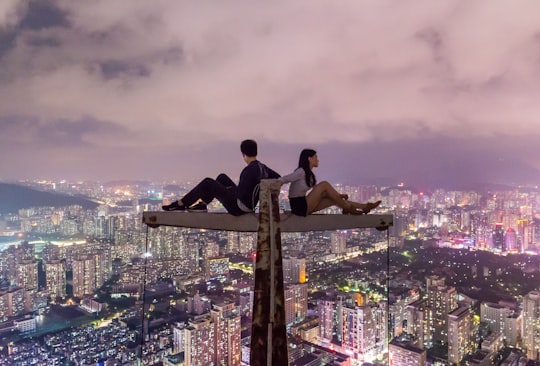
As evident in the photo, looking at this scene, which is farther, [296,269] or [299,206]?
[296,269]

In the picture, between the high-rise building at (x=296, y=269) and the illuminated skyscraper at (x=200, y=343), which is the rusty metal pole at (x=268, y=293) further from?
the high-rise building at (x=296, y=269)

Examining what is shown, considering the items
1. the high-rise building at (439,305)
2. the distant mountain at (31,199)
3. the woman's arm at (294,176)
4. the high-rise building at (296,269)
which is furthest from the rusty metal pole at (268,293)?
the distant mountain at (31,199)

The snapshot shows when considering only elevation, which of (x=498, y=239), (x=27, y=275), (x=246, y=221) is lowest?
(x=27, y=275)

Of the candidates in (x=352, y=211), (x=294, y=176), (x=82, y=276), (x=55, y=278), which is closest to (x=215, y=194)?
(x=294, y=176)

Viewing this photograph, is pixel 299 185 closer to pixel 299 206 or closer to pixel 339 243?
pixel 299 206

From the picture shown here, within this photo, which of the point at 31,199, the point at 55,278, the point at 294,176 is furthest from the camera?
the point at 31,199

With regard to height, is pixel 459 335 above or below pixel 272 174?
below

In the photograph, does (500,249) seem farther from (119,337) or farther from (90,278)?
(90,278)

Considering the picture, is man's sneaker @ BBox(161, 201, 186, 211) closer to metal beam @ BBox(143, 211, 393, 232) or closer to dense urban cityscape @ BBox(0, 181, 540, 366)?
metal beam @ BBox(143, 211, 393, 232)
